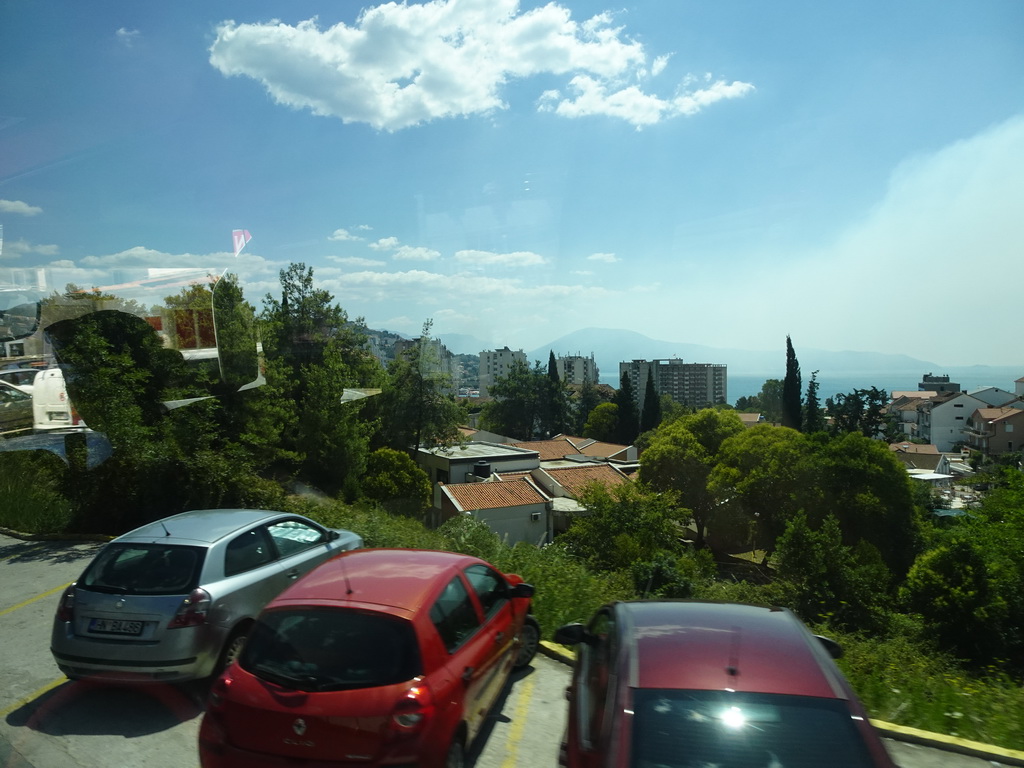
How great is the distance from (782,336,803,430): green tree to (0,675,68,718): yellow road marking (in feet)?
191

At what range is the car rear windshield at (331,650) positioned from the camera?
3412 mm

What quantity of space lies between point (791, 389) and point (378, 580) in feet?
192

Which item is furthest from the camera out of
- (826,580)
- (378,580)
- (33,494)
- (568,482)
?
(568,482)

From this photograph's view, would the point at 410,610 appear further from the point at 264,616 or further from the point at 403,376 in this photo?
the point at 403,376

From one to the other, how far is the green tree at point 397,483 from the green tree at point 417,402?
6868mm

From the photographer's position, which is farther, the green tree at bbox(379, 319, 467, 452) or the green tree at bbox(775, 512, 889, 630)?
the green tree at bbox(379, 319, 467, 452)

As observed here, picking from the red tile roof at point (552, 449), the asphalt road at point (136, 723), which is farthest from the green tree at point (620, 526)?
the asphalt road at point (136, 723)

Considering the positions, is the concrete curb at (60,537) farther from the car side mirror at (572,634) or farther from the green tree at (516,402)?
the green tree at (516,402)

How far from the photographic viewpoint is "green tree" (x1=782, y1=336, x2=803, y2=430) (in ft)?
187

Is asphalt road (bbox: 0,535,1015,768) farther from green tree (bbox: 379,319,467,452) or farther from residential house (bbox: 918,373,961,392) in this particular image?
residential house (bbox: 918,373,961,392)

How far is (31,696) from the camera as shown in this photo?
5.21m

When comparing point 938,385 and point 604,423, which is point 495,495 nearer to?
point 604,423

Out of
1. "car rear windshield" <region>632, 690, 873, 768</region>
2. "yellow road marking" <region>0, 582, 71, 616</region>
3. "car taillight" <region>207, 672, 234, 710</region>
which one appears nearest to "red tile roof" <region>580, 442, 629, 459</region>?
"yellow road marking" <region>0, 582, 71, 616</region>

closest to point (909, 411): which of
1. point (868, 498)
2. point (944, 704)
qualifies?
point (868, 498)
